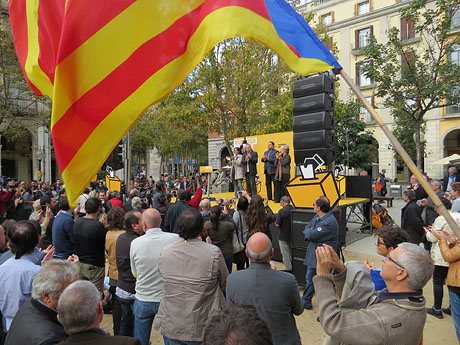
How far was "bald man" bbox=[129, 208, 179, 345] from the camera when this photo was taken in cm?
324

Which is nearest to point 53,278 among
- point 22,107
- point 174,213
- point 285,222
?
point 174,213

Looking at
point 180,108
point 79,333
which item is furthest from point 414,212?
point 180,108

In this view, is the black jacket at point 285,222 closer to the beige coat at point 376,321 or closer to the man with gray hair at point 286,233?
the man with gray hair at point 286,233

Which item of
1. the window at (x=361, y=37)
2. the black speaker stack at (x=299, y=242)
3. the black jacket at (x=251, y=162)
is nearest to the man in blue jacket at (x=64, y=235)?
the black speaker stack at (x=299, y=242)

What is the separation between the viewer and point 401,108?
16156mm

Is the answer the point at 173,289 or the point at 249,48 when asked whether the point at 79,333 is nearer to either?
the point at 173,289

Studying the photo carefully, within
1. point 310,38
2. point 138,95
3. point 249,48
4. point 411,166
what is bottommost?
point 411,166

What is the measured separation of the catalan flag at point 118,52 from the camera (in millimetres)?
2658

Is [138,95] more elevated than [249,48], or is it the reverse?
[249,48]

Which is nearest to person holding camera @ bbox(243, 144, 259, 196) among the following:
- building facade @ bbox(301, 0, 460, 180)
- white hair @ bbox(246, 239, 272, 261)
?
white hair @ bbox(246, 239, 272, 261)

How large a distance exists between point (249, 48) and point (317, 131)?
10.6m

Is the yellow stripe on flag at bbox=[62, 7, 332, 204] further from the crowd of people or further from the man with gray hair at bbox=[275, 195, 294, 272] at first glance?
the man with gray hair at bbox=[275, 195, 294, 272]

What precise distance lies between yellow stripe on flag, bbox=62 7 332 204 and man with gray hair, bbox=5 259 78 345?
0.67 metres

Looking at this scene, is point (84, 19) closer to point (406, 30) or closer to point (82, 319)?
point (82, 319)
